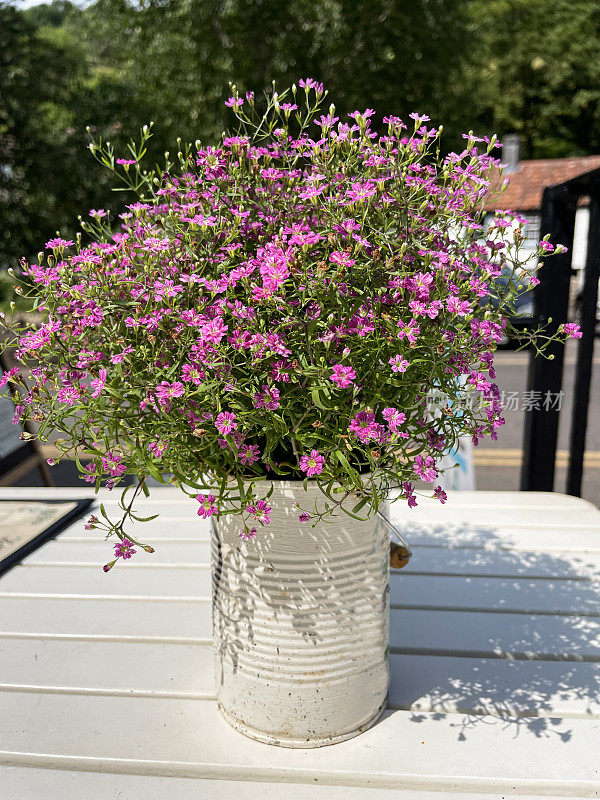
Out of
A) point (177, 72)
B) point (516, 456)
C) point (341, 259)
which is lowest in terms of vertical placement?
point (516, 456)

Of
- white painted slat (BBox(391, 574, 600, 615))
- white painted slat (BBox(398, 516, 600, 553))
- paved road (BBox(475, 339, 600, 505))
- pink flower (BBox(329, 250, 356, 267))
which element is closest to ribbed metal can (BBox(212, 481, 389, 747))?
pink flower (BBox(329, 250, 356, 267))

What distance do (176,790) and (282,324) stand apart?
2.30 feet

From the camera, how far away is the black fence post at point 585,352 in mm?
2135

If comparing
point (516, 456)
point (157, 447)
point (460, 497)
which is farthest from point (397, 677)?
point (516, 456)

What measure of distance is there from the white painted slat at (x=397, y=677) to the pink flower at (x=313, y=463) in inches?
22.0

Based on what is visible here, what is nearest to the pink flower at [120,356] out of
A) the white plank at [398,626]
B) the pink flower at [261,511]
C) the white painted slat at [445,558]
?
the pink flower at [261,511]

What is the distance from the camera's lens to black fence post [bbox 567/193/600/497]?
2.13 meters

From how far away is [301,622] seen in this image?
1075 millimetres

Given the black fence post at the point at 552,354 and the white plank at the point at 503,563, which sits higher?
the black fence post at the point at 552,354

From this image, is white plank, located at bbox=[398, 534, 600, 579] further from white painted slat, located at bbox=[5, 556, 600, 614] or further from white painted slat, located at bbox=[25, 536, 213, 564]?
white painted slat, located at bbox=[25, 536, 213, 564]

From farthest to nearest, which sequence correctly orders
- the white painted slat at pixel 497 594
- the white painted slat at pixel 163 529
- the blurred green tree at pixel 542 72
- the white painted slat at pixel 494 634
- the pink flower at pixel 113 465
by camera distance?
the blurred green tree at pixel 542 72, the white painted slat at pixel 163 529, the white painted slat at pixel 497 594, the white painted slat at pixel 494 634, the pink flower at pixel 113 465

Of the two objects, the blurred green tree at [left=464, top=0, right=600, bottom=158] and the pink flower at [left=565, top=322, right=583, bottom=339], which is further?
the blurred green tree at [left=464, top=0, right=600, bottom=158]

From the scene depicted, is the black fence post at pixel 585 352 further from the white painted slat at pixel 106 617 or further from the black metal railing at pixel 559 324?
the white painted slat at pixel 106 617

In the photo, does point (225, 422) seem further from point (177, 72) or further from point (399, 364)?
point (177, 72)
